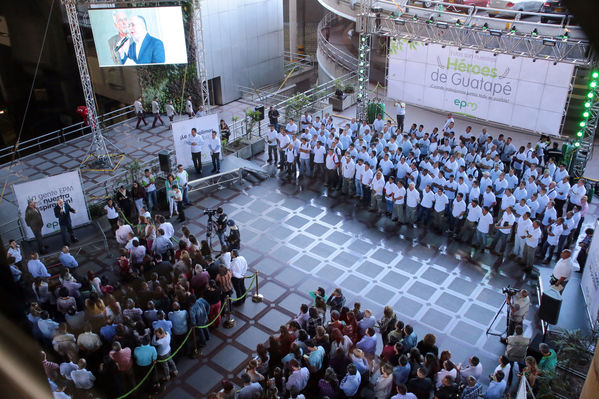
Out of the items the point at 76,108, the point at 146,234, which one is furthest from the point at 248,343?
the point at 76,108

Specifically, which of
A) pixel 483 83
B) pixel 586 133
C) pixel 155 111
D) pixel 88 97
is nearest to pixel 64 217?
pixel 88 97

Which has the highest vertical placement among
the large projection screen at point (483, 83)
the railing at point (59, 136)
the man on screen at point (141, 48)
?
the man on screen at point (141, 48)

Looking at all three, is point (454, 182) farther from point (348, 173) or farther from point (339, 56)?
point (339, 56)

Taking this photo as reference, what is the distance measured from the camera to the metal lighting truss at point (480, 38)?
14.5 m

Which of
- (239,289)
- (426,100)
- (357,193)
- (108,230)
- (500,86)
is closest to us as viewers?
(239,289)

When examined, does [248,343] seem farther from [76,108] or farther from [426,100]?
[76,108]

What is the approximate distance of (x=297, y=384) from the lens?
26.5 ft

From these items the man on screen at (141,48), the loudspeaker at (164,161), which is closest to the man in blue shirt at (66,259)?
the loudspeaker at (164,161)

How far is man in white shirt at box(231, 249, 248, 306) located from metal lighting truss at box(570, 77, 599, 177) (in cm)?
964

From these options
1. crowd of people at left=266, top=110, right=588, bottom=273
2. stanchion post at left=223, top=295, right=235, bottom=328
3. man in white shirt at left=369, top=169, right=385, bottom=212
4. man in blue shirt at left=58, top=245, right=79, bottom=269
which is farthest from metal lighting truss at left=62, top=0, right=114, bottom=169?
man in white shirt at left=369, top=169, right=385, bottom=212

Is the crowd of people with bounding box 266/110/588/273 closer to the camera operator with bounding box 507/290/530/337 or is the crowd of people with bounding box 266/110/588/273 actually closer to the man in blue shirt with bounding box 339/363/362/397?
the camera operator with bounding box 507/290/530/337

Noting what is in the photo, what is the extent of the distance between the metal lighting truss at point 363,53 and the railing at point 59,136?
351 inches

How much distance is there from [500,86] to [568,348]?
10.2m

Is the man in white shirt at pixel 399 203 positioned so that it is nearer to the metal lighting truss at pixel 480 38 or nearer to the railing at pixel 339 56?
the metal lighting truss at pixel 480 38
